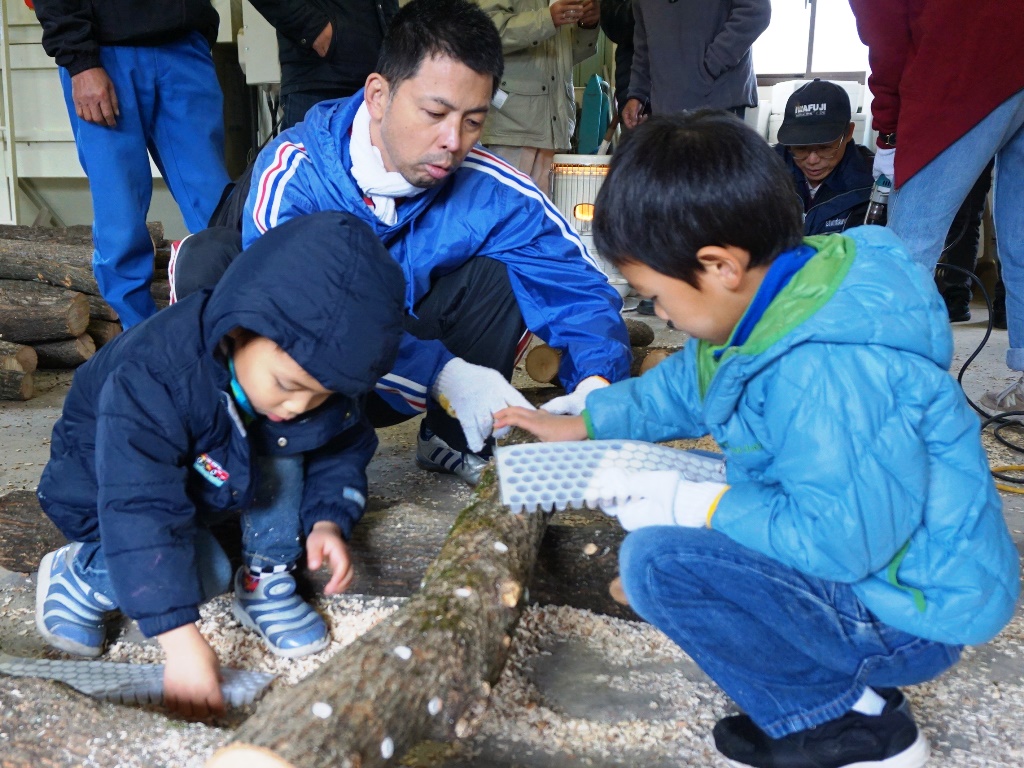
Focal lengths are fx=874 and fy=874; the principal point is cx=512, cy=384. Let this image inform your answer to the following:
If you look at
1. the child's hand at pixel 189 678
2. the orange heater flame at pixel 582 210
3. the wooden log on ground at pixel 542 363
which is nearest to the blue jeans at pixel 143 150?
the wooden log on ground at pixel 542 363

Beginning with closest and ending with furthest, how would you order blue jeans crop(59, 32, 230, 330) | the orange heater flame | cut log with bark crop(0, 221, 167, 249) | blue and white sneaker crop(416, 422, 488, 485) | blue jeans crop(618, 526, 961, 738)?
1. blue jeans crop(618, 526, 961, 738)
2. blue and white sneaker crop(416, 422, 488, 485)
3. blue jeans crop(59, 32, 230, 330)
4. cut log with bark crop(0, 221, 167, 249)
5. the orange heater flame

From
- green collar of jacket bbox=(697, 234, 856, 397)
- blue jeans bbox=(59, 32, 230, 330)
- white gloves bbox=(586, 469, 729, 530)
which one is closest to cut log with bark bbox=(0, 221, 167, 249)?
blue jeans bbox=(59, 32, 230, 330)

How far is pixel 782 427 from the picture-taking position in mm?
979

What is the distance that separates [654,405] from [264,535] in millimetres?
659

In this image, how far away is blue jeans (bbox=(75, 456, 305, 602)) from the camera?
1367 millimetres

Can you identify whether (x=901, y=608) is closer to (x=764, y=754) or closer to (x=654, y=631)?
(x=764, y=754)

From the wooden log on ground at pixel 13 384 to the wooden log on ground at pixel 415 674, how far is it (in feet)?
7.49

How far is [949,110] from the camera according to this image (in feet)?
7.23

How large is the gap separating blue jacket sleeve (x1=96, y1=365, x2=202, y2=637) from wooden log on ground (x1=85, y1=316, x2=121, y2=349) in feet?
8.38

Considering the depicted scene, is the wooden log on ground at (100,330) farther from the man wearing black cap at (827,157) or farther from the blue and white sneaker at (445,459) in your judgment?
the man wearing black cap at (827,157)

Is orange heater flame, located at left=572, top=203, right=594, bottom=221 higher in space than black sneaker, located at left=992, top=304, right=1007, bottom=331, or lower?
higher

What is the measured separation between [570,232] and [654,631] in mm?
972

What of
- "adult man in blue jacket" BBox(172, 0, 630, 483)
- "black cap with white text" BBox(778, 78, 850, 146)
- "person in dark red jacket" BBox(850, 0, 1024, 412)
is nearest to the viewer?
"adult man in blue jacket" BBox(172, 0, 630, 483)

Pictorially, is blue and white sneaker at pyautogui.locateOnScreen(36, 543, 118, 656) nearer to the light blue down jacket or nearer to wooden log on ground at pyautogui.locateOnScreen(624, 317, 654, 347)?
the light blue down jacket
